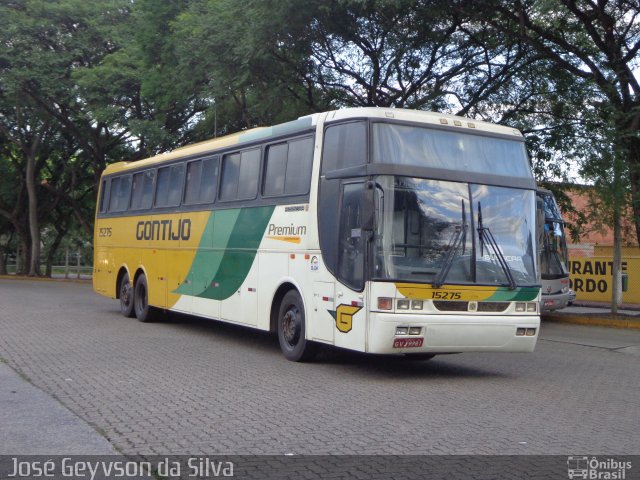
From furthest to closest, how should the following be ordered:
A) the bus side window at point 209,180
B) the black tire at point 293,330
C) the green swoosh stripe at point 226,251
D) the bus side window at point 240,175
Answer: the bus side window at point 209,180 < the bus side window at point 240,175 < the green swoosh stripe at point 226,251 < the black tire at point 293,330

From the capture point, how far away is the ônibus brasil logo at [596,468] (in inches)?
243

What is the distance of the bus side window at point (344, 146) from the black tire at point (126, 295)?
→ 856cm

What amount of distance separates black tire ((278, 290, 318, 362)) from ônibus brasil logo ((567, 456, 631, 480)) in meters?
5.49

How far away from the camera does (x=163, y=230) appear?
16.9 meters

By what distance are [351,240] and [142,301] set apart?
8.55 m

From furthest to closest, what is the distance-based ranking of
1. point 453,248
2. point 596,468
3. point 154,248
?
point 154,248 → point 453,248 → point 596,468

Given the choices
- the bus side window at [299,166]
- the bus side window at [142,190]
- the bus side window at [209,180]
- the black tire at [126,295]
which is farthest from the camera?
the black tire at [126,295]

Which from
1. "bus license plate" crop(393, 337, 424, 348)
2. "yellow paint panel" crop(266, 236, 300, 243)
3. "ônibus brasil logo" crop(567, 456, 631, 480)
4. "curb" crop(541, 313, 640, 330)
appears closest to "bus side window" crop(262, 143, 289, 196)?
"yellow paint panel" crop(266, 236, 300, 243)

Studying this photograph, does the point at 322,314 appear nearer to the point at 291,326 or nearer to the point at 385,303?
the point at 291,326

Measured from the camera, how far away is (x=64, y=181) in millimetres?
43125

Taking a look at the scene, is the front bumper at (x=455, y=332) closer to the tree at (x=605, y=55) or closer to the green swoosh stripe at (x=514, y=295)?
the green swoosh stripe at (x=514, y=295)

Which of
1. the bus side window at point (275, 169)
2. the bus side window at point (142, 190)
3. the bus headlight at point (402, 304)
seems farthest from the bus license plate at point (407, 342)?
the bus side window at point (142, 190)

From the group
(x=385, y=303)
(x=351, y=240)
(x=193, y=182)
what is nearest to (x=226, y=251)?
(x=193, y=182)

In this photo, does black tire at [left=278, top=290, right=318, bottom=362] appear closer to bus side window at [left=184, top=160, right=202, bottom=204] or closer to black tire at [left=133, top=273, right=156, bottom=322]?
bus side window at [left=184, top=160, right=202, bottom=204]
